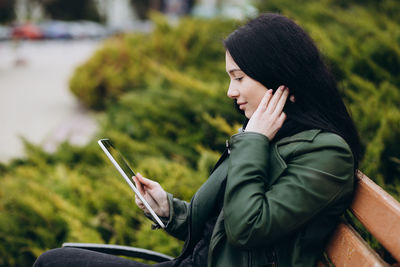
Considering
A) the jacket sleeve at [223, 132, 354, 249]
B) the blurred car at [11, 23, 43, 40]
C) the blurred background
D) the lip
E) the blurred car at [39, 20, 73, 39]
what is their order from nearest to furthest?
the jacket sleeve at [223, 132, 354, 249], the lip, the blurred background, the blurred car at [11, 23, 43, 40], the blurred car at [39, 20, 73, 39]

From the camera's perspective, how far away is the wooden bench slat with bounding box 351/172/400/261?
108 cm

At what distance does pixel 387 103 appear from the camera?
263cm

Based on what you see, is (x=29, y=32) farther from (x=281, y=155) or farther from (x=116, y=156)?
(x=281, y=155)

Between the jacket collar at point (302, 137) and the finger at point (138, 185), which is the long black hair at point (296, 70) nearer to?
the jacket collar at point (302, 137)

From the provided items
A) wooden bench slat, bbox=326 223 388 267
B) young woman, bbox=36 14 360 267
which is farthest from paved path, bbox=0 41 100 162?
wooden bench slat, bbox=326 223 388 267

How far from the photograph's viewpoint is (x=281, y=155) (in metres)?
1.31

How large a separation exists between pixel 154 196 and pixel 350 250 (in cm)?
84

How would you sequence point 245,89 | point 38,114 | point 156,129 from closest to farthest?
point 245,89, point 156,129, point 38,114

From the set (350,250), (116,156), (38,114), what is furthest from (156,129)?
(38,114)

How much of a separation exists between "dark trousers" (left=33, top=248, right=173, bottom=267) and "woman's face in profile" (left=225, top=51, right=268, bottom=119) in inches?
30.7

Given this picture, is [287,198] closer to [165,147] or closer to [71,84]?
[165,147]

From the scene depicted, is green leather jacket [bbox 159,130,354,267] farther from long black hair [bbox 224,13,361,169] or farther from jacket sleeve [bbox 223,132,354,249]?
long black hair [bbox 224,13,361,169]

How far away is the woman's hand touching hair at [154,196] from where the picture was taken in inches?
65.1

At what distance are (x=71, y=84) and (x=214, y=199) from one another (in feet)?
25.2
